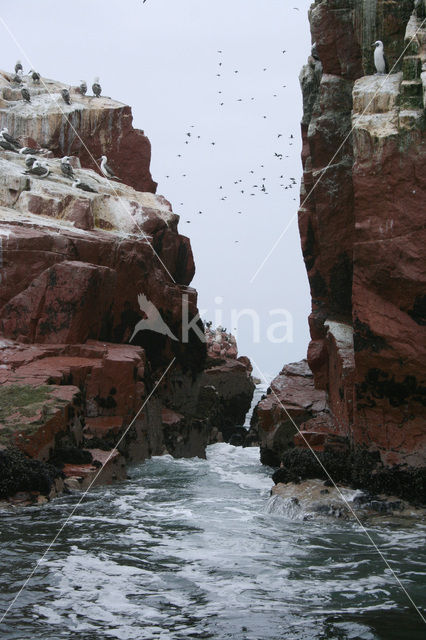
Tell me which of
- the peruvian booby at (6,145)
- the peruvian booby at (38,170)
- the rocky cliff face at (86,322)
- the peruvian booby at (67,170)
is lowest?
the rocky cliff face at (86,322)

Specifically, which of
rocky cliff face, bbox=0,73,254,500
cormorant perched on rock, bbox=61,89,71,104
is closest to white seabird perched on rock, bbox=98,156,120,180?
rocky cliff face, bbox=0,73,254,500

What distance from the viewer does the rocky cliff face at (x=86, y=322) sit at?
15.5 meters

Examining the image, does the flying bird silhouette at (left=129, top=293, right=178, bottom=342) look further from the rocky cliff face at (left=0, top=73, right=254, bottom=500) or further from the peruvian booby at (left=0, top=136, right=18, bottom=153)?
the peruvian booby at (left=0, top=136, right=18, bottom=153)

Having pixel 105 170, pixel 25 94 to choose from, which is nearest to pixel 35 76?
pixel 25 94

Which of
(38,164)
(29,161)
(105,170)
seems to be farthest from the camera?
(105,170)

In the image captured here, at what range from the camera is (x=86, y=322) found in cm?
2038

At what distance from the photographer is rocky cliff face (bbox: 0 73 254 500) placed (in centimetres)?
1547

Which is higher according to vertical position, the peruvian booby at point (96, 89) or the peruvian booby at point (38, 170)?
the peruvian booby at point (96, 89)

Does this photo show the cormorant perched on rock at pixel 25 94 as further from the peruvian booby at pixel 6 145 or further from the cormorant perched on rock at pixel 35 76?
the peruvian booby at pixel 6 145

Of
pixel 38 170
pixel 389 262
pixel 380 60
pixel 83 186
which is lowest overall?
pixel 389 262

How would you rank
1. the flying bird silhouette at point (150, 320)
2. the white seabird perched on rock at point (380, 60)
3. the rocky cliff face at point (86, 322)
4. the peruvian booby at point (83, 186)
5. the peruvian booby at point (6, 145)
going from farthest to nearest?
the peruvian booby at point (6, 145) < the peruvian booby at point (83, 186) < the flying bird silhouette at point (150, 320) < the rocky cliff face at point (86, 322) < the white seabird perched on rock at point (380, 60)

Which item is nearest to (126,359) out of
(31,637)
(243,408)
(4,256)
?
(4,256)

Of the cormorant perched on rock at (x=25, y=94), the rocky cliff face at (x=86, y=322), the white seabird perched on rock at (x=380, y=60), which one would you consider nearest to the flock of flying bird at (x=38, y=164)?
the rocky cliff face at (x=86, y=322)

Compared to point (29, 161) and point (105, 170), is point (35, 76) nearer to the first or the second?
A: point (105, 170)
